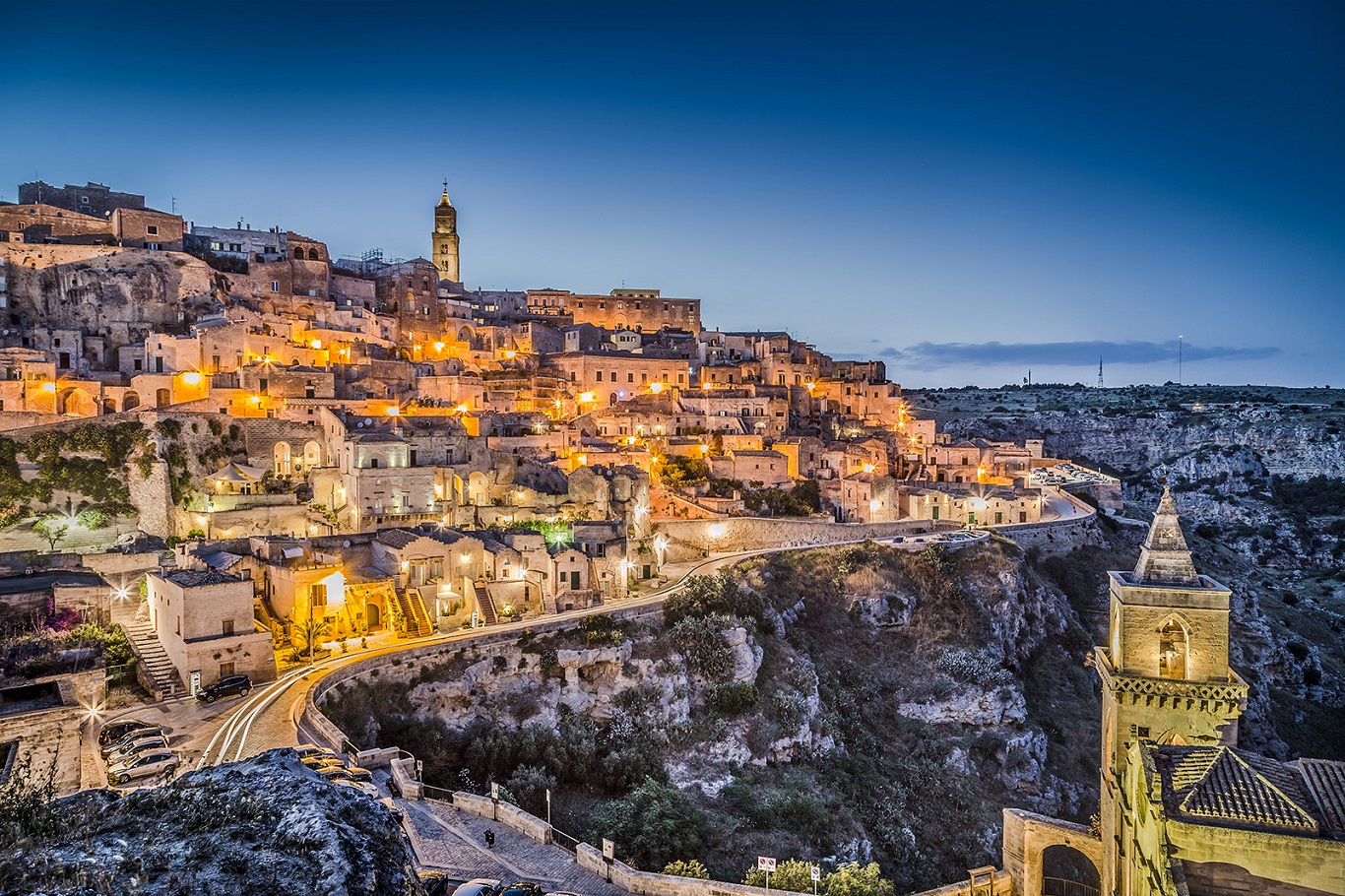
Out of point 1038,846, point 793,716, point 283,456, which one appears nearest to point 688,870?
point 1038,846

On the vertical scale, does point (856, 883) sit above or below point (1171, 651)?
below

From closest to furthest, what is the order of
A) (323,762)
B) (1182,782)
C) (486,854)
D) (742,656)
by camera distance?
(1182,782)
(486,854)
(323,762)
(742,656)

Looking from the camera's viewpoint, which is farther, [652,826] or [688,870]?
[652,826]

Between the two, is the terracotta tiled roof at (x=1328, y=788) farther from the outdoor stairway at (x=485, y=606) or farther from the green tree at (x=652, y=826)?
the outdoor stairway at (x=485, y=606)

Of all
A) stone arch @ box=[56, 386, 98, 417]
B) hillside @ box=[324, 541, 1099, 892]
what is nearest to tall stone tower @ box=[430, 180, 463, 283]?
stone arch @ box=[56, 386, 98, 417]

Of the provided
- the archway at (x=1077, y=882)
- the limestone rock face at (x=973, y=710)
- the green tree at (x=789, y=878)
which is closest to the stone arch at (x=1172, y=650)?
the archway at (x=1077, y=882)

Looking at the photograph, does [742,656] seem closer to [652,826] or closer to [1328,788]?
[652,826]

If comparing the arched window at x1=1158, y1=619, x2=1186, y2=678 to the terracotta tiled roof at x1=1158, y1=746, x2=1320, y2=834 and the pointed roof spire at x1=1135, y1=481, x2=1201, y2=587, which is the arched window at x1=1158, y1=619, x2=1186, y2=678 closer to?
the pointed roof spire at x1=1135, y1=481, x2=1201, y2=587

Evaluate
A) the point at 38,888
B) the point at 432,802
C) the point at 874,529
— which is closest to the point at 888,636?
the point at 874,529

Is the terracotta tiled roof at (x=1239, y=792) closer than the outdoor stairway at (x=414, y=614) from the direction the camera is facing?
Yes
